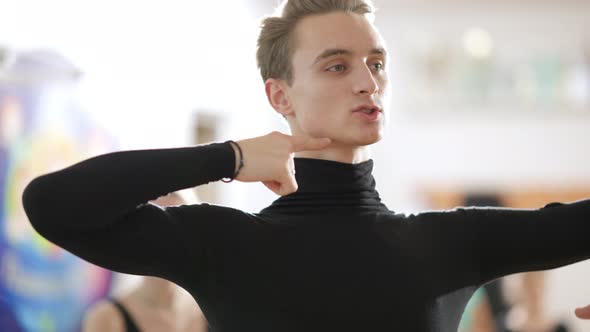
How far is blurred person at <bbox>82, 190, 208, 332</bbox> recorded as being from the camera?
2.33m

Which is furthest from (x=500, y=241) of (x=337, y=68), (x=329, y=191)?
(x=337, y=68)

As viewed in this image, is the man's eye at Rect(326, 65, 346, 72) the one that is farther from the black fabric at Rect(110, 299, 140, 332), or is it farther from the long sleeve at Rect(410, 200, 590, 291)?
the black fabric at Rect(110, 299, 140, 332)

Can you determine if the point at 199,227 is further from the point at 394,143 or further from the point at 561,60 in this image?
the point at 561,60

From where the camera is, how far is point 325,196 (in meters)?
1.34

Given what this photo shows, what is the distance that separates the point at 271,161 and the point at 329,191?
182 mm

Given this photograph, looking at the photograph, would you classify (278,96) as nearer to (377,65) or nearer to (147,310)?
(377,65)

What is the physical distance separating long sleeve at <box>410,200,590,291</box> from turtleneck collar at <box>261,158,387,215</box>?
0.10 metres

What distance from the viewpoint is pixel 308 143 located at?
1.24m

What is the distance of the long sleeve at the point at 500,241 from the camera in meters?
1.26

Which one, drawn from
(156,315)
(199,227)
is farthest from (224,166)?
(156,315)

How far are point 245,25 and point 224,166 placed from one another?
13.3 feet

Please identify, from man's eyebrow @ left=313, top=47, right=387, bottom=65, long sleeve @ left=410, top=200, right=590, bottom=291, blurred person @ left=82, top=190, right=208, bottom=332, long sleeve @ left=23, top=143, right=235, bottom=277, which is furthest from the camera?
blurred person @ left=82, top=190, right=208, bottom=332

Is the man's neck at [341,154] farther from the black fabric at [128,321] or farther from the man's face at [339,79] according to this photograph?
the black fabric at [128,321]

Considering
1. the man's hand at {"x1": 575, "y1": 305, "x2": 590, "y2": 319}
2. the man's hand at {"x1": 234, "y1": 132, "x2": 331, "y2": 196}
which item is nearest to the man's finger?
the man's hand at {"x1": 234, "y1": 132, "x2": 331, "y2": 196}
